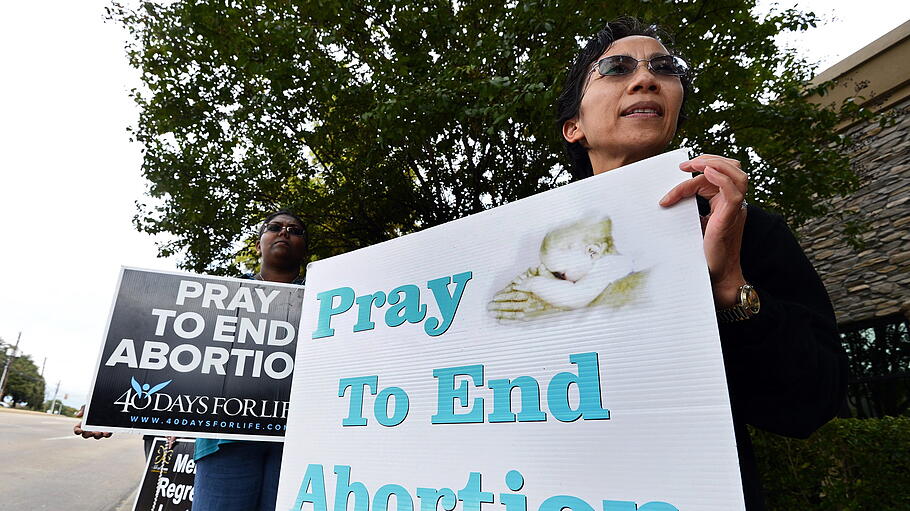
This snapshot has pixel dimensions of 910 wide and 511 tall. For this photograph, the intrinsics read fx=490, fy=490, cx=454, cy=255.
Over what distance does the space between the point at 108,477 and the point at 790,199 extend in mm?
11727

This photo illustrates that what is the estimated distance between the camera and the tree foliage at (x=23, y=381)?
5856 centimetres

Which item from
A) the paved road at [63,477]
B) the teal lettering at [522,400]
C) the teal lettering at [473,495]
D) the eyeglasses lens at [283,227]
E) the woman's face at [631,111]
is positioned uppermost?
the eyeglasses lens at [283,227]

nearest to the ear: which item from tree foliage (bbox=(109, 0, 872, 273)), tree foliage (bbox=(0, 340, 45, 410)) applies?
tree foliage (bbox=(109, 0, 872, 273))

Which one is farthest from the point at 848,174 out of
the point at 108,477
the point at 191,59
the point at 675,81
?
the point at 108,477

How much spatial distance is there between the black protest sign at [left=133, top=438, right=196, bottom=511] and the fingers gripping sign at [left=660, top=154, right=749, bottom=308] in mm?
3779

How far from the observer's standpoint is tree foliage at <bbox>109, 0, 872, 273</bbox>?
14.6ft

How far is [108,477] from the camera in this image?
9109 mm

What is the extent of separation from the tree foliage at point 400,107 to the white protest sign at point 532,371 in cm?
287

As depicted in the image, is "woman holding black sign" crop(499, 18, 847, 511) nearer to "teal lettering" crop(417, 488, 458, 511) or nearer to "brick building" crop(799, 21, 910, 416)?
"teal lettering" crop(417, 488, 458, 511)

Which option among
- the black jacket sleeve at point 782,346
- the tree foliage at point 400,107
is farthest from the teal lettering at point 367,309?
the tree foliage at point 400,107

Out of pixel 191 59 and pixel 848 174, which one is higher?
pixel 191 59

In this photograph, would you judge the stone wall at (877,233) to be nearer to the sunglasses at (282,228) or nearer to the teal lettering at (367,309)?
the sunglasses at (282,228)

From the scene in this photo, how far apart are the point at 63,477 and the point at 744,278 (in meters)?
11.3

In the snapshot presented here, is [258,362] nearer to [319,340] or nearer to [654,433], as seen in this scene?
[319,340]
